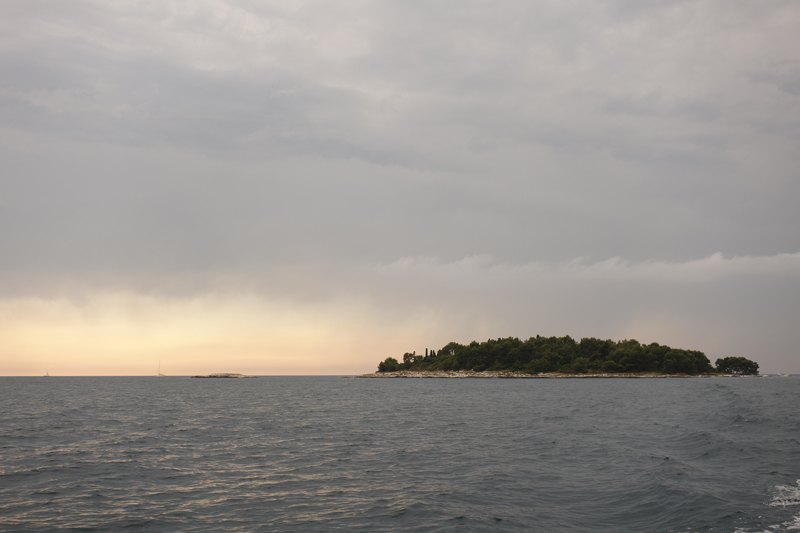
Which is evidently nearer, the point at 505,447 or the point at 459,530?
the point at 459,530

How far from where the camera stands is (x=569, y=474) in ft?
90.7

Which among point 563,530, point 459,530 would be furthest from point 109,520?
point 563,530

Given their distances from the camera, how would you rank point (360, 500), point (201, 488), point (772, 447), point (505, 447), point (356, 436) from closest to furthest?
1. point (360, 500)
2. point (201, 488)
3. point (772, 447)
4. point (505, 447)
5. point (356, 436)

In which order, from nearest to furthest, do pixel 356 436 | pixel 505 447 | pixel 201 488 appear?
pixel 201 488 < pixel 505 447 < pixel 356 436

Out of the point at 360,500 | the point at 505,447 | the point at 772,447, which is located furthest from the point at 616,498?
the point at 772,447

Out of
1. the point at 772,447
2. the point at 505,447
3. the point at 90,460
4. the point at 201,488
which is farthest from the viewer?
the point at 505,447

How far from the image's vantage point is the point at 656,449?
34906mm

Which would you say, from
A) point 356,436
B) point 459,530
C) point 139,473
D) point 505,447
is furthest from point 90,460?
point 505,447

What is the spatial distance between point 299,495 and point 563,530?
450 inches

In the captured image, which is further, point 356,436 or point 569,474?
point 356,436

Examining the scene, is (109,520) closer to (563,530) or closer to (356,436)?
(563,530)

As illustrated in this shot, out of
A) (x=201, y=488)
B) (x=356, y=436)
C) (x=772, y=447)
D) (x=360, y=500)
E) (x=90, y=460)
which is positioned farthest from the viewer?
(x=356, y=436)

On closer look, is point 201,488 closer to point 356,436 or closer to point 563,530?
point 563,530

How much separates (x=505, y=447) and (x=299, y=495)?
1804 centimetres
